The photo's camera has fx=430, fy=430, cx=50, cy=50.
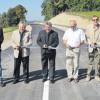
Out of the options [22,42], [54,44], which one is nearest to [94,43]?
[54,44]

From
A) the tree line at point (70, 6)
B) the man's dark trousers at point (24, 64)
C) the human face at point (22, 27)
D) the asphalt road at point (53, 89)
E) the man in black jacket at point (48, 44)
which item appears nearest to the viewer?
the asphalt road at point (53, 89)

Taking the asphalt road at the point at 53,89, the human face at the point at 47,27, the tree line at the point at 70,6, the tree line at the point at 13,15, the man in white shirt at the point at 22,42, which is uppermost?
the human face at the point at 47,27

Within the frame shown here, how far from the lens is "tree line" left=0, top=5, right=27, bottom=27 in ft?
485

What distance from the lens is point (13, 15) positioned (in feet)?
495

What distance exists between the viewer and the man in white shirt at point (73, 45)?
520 inches

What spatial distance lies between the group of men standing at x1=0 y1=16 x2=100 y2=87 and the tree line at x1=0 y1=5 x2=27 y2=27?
132 m

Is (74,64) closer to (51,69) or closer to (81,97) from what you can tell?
(51,69)

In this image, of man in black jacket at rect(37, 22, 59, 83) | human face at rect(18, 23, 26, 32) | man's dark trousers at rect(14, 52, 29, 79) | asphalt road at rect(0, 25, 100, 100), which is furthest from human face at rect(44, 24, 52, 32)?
asphalt road at rect(0, 25, 100, 100)

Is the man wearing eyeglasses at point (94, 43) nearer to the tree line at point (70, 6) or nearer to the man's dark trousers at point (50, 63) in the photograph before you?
the man's dark trousers at point (50, 63)

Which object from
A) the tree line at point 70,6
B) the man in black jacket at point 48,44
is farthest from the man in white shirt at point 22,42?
the tree line at point 70,6

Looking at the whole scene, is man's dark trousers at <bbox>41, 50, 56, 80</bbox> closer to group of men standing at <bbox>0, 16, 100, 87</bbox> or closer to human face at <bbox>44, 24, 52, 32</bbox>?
group of men standing at <bbox>0, 16, 100, 87</bbox>

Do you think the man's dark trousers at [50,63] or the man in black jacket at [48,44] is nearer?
the man in black jacket at [48,44]

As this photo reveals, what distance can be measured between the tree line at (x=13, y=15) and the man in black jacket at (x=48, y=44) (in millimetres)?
131957

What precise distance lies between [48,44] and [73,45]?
785mm
